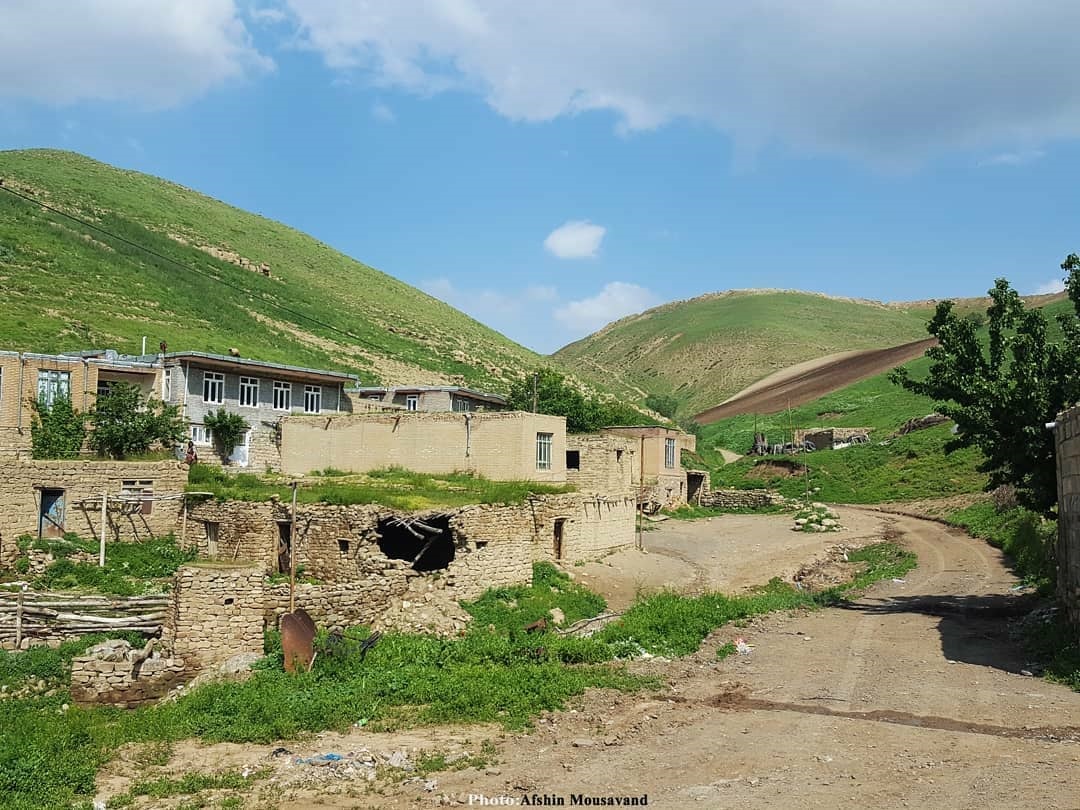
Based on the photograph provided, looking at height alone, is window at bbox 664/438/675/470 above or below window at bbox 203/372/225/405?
below

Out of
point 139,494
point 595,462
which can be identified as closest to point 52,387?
point 139,494

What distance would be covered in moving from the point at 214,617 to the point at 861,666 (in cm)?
1147

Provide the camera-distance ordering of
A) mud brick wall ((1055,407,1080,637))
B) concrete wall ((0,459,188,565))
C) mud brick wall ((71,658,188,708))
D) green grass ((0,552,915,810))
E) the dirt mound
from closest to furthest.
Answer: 1. green grass ((0,552,915,810))
2. mud brick wall ((71,658,188,708))
3. mud brick wall ((1055,407,1080,637))
4. concrete wall ((0,459,188,565))
5. the dirt mound

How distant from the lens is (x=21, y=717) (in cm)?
1240

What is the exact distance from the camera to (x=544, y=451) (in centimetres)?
2872

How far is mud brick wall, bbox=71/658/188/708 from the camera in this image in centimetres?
1415

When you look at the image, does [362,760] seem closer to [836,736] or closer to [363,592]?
[836,736]

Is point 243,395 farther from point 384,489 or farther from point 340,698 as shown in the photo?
point 340,698

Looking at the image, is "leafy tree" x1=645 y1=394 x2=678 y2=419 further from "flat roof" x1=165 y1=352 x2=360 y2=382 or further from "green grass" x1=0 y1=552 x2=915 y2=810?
"green grass" x1=0 y1=552 x2=915 y2=810

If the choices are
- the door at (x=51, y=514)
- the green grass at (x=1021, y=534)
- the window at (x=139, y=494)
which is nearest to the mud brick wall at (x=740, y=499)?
the green grass at (x=1021, y=534)

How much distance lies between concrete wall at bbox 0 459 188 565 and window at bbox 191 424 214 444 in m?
11.0

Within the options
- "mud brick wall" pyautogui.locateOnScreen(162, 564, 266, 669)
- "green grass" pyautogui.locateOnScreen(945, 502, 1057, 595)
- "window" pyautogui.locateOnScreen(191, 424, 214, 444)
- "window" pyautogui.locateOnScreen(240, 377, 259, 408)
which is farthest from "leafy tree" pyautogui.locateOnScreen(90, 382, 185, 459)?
"green grass" pyautogui.locateOnScreen(945, 502, 1057, 595)

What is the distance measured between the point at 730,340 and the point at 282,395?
112 m

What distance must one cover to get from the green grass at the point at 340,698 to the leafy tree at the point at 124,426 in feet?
46.6
